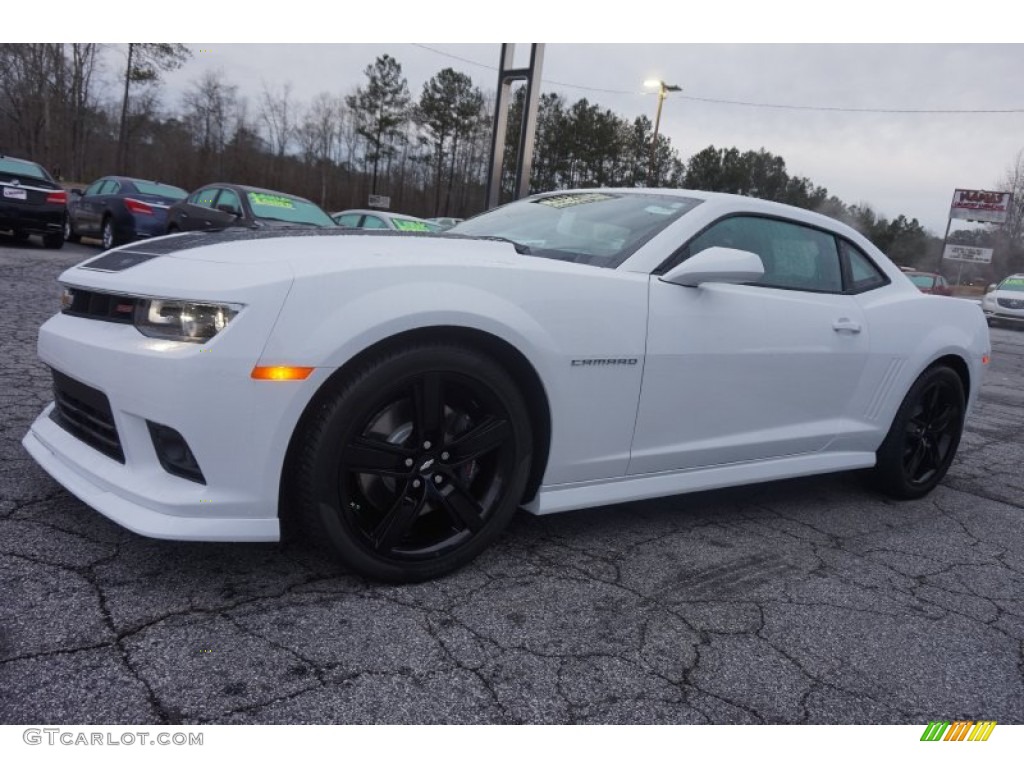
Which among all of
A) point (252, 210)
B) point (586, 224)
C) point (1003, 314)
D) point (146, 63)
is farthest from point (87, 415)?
point (146, 63)

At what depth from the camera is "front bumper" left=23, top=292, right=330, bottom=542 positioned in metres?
1.86

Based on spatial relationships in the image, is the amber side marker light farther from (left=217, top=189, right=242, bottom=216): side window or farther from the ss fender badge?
(left=217, top=189, right=242, bottom=216): side window

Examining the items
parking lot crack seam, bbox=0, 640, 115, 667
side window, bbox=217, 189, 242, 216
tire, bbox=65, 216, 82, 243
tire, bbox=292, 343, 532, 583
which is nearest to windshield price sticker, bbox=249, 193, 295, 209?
side window, bbox=217, 189, 242, 216

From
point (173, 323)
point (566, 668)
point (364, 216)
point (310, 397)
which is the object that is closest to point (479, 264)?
point (310, 397)

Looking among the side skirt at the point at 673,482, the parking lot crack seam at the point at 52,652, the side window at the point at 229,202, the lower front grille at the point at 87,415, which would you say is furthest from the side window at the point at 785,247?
the side window at the point at 229,202

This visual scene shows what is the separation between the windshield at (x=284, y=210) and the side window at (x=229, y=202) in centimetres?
17

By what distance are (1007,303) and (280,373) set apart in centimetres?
2240

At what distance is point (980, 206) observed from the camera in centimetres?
4716

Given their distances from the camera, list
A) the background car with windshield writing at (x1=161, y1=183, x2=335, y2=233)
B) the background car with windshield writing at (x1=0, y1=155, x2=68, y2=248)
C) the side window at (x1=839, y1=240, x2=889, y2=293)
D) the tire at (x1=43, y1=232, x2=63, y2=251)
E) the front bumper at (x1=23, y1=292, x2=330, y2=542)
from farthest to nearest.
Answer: the tire at (x1=43, y1=232, x2=63, y2=251), the background car with windshield writing at (x1=0, y1=155, x2=68, y2=248), the background car with windshield writing at (x1=161, y1=183, x2=335, y2=233), the side window at (x1=839, y1=240, x2=889, y2=293), the front bumper at (x1=23, y1=292, x2=330, y2=542)

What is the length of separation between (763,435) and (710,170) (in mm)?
45907

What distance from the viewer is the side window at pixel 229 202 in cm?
945

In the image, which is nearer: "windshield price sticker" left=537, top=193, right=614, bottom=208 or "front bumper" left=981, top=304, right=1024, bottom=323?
"windshield price sticker" left=537, top=193, right=614, bottom=208

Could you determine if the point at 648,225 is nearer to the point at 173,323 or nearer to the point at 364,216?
the point at 173,323

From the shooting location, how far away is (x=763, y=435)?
2957mm
